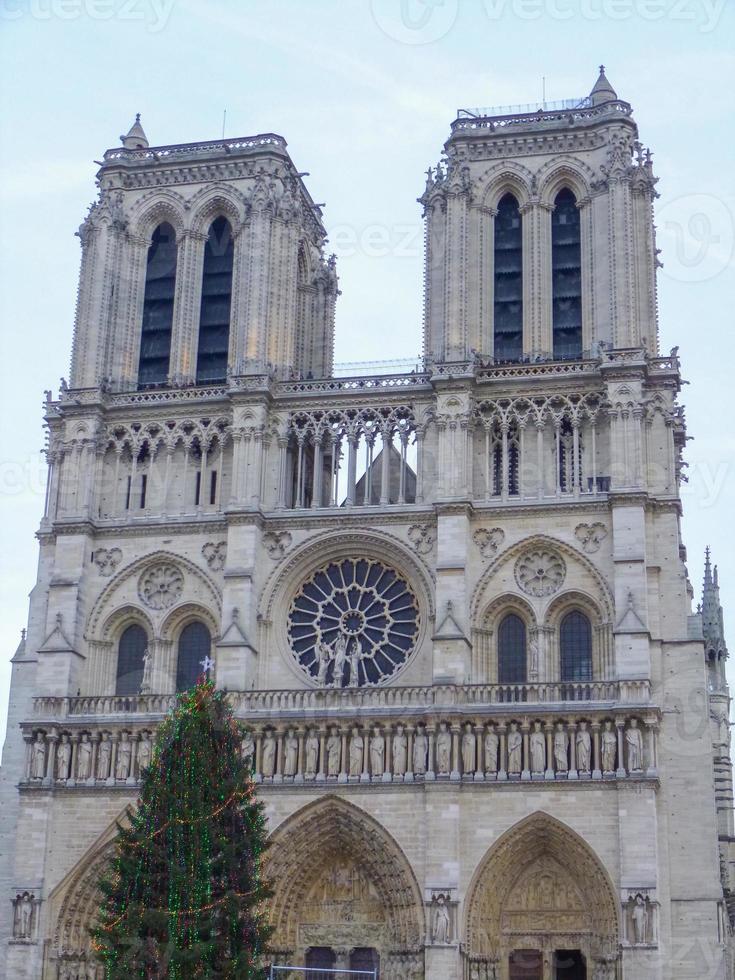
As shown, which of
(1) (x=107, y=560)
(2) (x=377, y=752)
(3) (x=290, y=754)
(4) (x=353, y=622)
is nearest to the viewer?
(2) (x=377, y=752)

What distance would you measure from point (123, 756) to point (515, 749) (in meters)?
9.85

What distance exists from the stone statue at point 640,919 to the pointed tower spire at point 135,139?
26.0 meters

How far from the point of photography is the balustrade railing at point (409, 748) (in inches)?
1417

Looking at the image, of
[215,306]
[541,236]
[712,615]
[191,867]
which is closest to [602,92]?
[541,236]

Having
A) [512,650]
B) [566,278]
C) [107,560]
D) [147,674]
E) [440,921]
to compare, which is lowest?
[440,921]

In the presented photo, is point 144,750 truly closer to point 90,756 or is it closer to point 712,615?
point 90,756

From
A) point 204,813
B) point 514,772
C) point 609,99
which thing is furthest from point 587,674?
point 609,99

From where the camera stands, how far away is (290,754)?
3784cm

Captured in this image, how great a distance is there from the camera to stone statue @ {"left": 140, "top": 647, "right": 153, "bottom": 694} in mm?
40125

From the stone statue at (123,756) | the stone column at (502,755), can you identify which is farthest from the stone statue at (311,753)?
the stone statue at (123,756)

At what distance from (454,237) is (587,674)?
12257 millimetres

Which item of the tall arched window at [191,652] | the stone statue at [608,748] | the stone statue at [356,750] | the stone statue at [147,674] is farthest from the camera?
the tall arched window at [191,652]

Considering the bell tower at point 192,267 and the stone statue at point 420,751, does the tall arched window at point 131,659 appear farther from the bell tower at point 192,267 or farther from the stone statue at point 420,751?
the stone statue at point 420,751

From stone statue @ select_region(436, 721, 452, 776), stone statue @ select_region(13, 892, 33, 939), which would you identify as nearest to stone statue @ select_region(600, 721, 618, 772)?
stone statue @ select_region(436, 721, 452, 776)
